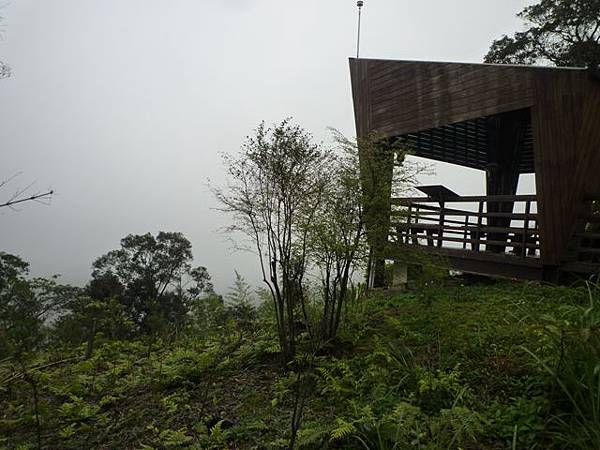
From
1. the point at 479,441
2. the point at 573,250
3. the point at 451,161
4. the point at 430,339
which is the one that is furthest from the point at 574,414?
the point at 451,161

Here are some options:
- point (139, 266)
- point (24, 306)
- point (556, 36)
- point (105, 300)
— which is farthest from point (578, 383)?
point (556, 36)

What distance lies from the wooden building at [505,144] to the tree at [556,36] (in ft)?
23.5

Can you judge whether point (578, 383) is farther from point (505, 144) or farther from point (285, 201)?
point (505, 144)

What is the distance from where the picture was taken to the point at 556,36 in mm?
15344

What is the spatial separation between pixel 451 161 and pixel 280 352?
11422mm

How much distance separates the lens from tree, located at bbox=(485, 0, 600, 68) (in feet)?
45.9

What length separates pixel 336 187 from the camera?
4.20 meters

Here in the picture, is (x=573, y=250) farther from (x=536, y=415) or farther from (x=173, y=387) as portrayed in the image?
(x=173, y=387)

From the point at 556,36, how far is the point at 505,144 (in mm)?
9767

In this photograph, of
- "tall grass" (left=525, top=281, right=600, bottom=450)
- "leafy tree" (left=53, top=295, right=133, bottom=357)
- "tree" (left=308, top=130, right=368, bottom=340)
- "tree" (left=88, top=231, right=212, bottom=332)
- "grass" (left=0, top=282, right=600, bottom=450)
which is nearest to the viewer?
"tall grass" (left=525, top=281, right=600, bottom=450)

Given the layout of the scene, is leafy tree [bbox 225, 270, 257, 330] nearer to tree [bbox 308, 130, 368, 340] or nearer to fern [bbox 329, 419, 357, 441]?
tree [bbox 308, 130, 368, 340]

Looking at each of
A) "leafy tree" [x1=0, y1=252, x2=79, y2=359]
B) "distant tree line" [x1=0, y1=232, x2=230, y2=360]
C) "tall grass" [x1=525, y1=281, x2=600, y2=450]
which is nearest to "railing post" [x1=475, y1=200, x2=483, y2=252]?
"distant tree line" [x1=0, y1=232, x2=230, y2=360]

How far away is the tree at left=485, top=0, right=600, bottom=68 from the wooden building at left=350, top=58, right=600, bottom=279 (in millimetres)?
7163

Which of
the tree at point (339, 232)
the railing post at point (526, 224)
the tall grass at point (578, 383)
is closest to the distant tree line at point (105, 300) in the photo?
the tree at point (339, 232)
